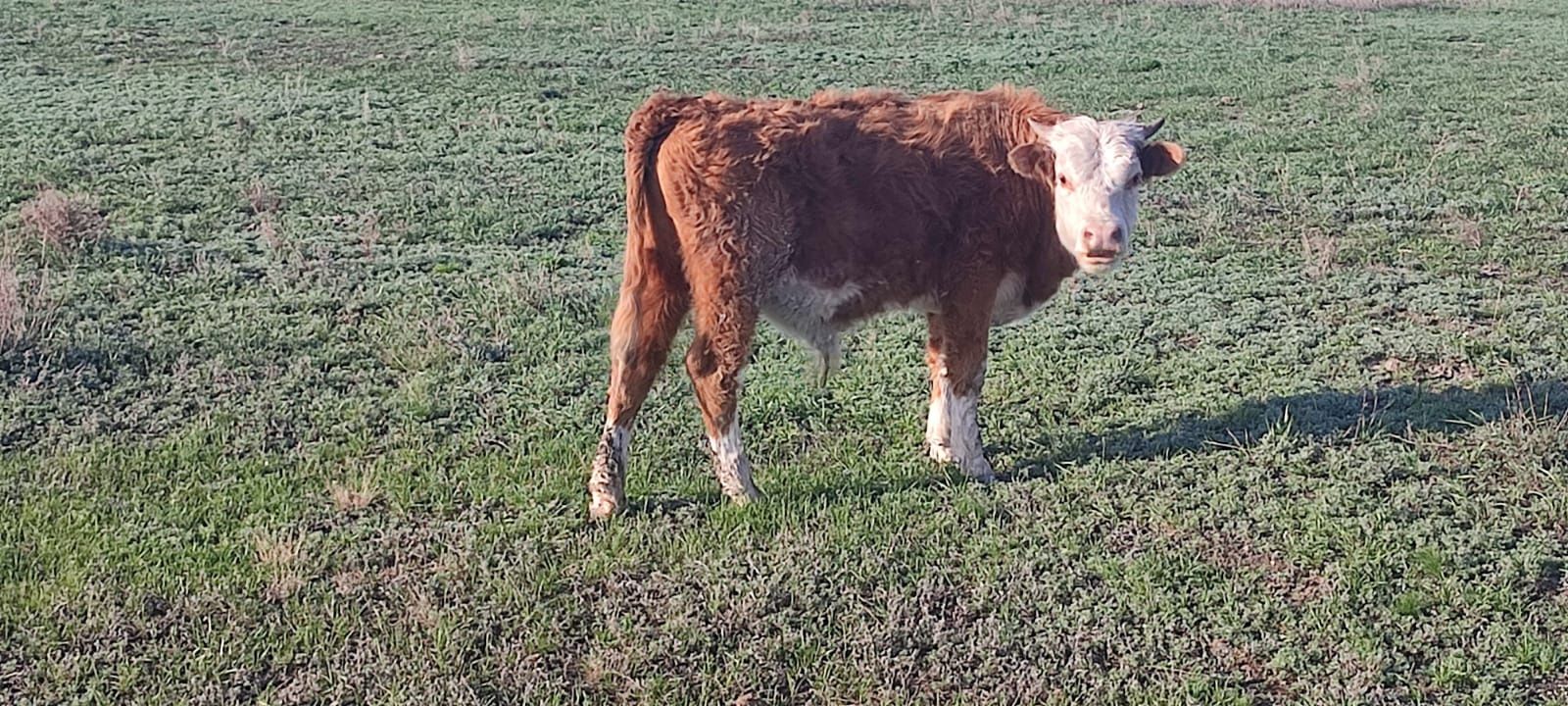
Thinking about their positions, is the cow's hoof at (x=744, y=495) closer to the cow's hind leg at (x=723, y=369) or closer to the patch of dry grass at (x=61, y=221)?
the cow's hind leg at (x=723, y=369)

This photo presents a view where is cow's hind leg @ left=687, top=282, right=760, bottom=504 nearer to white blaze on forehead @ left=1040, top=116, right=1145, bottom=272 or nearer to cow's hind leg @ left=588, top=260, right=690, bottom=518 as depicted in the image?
cow's hind leg @ left=588, top=260, right=690, bottom=518

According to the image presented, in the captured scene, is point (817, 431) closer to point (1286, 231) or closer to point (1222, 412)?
point (1222, 412)

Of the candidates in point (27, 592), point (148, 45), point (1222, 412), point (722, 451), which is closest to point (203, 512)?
point (27, 592)

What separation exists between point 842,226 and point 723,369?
2.55 ft

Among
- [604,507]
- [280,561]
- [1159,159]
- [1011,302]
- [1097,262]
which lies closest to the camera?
[280,561]

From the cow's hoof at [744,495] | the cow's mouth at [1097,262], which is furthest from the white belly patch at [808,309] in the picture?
the cow's mouth at [1097,262]

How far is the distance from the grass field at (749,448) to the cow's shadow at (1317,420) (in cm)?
3

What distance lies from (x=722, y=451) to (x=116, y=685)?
96.3 inches

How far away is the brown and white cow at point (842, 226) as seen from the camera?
585 cm

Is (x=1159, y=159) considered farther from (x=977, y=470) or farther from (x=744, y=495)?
(x=744, y=495)

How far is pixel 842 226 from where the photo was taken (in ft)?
19.7

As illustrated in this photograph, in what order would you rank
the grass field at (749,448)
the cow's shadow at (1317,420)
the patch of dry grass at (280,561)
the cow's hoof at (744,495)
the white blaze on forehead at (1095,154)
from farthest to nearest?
the cow's shadow at (1317,420)
the white blaze on forehead at (1095,154)
the cow's hoof at (744,495)
the patch of dry grass at (280,561)
the grass field at (749,448)

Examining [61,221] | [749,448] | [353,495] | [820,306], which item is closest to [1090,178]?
[820,306]

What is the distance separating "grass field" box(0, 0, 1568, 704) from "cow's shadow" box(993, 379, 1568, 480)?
0.09 feet
